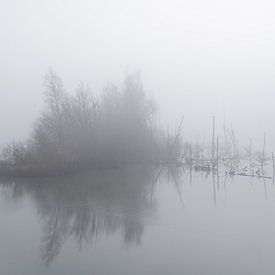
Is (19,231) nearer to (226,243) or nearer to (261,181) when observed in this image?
(226,243)

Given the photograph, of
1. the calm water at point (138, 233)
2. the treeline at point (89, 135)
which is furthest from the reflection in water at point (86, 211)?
the treeline at point (89, 135)

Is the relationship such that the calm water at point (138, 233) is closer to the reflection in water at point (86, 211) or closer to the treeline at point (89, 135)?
the reflection in water at point (86, 211)

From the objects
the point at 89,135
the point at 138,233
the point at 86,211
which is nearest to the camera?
the point at 138,233

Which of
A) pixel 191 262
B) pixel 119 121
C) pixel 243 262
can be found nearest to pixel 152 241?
pixel 191 262

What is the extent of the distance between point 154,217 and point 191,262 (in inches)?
165

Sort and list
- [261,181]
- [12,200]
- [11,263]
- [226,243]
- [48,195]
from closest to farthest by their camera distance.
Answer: [11,263] → [226,243] → [12,200] → [48,195] → [261,181]

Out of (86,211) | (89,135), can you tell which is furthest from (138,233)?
(89,135)

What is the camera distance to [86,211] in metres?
11.8

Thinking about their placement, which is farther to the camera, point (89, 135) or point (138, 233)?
point (89, 135)

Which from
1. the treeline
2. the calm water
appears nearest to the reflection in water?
the calm water

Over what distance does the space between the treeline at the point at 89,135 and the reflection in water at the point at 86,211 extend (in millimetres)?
6859

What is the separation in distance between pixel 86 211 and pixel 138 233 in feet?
11.2

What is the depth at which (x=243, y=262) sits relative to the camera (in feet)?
21.7

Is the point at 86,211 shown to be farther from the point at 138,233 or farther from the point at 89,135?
the point at 89,135
